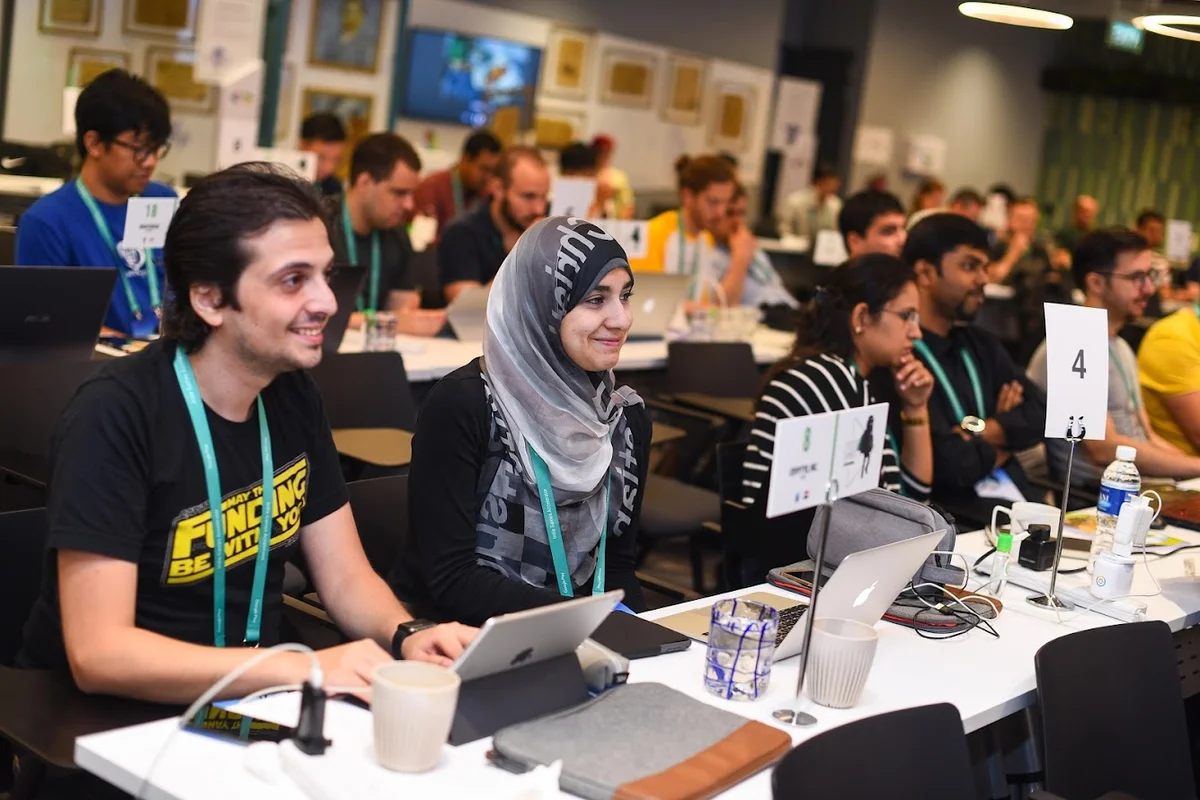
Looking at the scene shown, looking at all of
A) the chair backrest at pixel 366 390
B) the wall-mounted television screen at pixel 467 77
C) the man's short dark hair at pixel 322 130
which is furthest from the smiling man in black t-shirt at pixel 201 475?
the wall-mounted television screen at pixel 467 77

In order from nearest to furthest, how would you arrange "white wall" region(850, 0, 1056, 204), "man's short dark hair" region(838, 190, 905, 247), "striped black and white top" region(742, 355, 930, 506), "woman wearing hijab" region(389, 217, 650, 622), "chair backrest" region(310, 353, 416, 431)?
"woman wearing hijab" region(389, 217, 650, 622) < "striped black and white top" region(742, 355, 930, 506) < "chair backrest" region(310, 353, 416, 431) < "man's short dark hair" region(838, 190, 905, 247) < "white wall" region(850, 0, 1056, 204)

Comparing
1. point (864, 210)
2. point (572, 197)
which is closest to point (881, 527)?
point (572, 197)

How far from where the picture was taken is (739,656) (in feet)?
6.08

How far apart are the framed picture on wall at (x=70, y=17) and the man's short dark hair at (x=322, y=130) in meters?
1.46

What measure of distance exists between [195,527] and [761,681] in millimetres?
792

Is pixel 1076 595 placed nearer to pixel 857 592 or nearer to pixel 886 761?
pixel 857 592

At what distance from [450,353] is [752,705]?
2.69 meters

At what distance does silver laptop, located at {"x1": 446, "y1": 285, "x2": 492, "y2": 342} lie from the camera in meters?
4.59

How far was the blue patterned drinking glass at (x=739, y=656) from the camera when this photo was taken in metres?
1.86

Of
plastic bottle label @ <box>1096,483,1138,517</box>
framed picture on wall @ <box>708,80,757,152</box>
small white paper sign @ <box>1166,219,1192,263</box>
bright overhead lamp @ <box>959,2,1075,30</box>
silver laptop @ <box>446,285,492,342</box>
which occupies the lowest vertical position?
plastic bottle label @ <box>1096,483,1138,517</box>

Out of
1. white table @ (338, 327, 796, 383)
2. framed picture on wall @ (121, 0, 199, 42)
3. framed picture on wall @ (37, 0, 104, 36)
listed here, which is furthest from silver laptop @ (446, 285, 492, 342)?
framed picture on wall @ (121, 0, 199, 42)

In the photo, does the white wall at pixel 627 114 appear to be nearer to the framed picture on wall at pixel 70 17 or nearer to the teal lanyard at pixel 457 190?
the teal lanyard at pixel 457 190

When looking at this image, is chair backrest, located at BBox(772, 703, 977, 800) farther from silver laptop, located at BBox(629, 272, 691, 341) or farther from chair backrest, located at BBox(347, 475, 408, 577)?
silver laptop, located at BBox(629, 272, 691, 341)

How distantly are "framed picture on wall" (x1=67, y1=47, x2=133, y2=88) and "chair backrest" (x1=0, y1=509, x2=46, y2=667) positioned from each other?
20.1 feet
